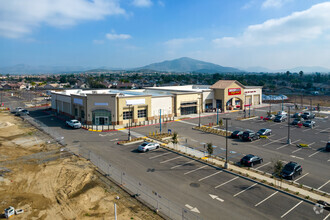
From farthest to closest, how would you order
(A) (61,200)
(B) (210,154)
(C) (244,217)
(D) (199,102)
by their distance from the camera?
1. (D) (199,102)
2. (B) (210,154)
3. (A) (61,200)
4. (C) (244,217)

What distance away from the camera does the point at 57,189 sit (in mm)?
22312

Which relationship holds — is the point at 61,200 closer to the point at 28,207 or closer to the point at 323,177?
the point at 28,207

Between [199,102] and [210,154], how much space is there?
3850cm

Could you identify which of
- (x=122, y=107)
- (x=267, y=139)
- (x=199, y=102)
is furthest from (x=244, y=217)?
(x=199, y=102)

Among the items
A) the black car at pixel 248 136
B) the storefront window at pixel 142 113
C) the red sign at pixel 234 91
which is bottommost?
the black car at pixel 248 136

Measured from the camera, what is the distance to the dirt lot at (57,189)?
1827 centimetres

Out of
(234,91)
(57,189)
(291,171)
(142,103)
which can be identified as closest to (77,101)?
(142,103)

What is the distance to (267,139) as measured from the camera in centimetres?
4006

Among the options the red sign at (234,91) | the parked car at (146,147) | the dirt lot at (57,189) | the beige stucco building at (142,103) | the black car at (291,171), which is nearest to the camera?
the dirt lot at (57,189)

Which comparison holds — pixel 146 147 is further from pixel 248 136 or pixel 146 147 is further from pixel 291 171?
pixel 291 171

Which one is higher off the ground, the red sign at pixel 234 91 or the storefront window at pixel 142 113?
the red sign at pixel 234 91

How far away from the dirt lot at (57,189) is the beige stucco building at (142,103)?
1842 cm

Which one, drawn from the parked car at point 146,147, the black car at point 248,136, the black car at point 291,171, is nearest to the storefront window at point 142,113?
the parked car at point 146,147

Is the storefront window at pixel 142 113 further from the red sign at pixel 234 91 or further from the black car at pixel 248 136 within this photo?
the red sign at pixel 234 91
